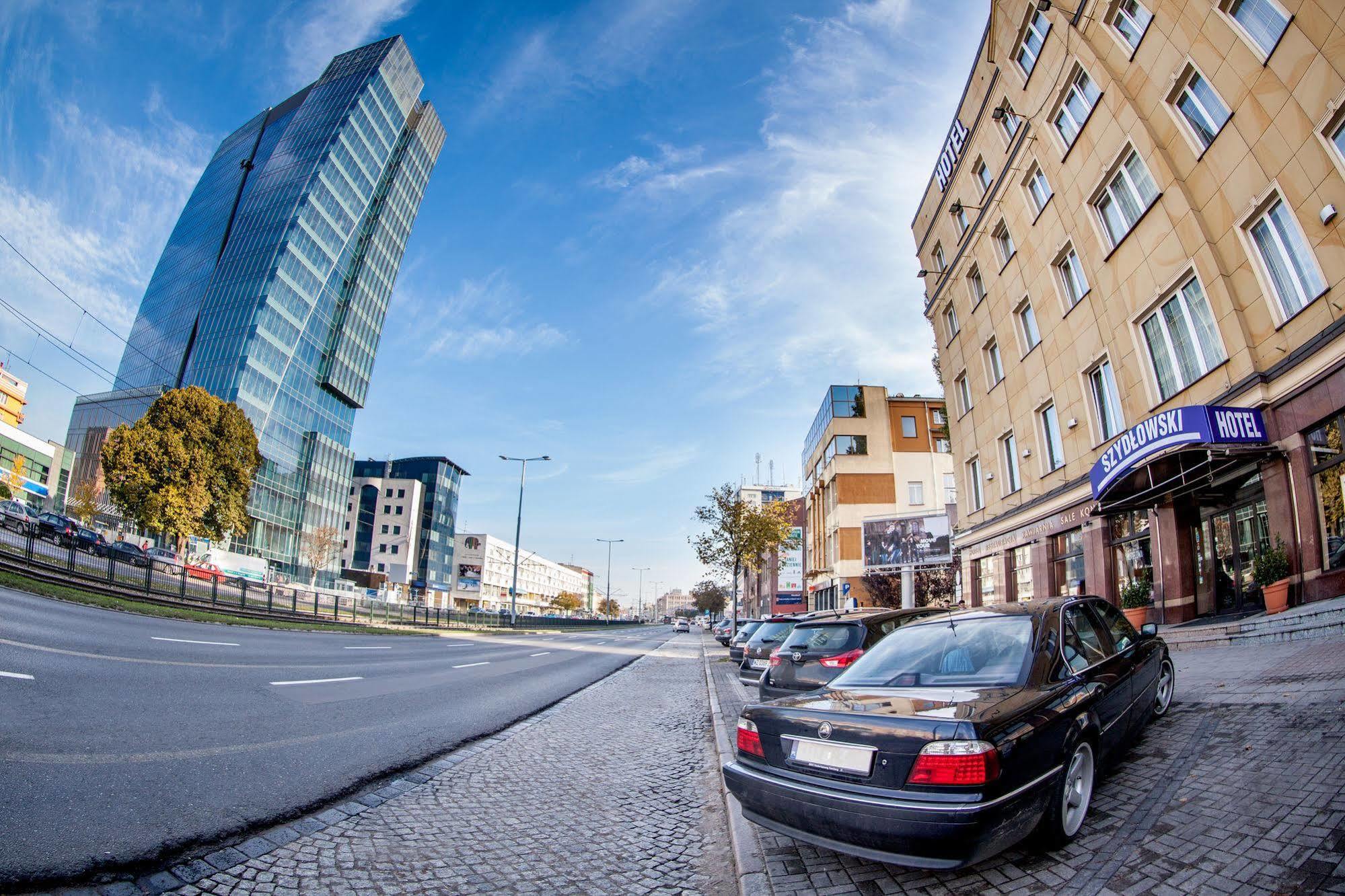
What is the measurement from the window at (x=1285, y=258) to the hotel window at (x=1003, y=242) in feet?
29.8

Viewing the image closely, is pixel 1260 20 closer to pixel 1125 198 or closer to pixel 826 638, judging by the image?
pixel 1125 198

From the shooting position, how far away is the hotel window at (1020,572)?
1831cm

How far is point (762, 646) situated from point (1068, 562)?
10.6m

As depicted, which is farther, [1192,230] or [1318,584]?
[1192,230]

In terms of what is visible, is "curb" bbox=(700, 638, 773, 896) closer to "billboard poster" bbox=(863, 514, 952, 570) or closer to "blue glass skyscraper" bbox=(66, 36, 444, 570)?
"billboard poster" bbox=(863, 514, 952, 570)

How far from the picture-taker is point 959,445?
23844mm

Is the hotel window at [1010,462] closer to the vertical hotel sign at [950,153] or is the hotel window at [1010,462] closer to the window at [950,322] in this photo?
the window at [950,322]

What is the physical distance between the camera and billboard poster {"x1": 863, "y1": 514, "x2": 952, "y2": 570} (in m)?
37.3

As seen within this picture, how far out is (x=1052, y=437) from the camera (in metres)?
17.5

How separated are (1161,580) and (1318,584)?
4.01 m

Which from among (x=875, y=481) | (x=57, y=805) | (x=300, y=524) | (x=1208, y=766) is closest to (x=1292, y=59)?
(x=1208, y=766)

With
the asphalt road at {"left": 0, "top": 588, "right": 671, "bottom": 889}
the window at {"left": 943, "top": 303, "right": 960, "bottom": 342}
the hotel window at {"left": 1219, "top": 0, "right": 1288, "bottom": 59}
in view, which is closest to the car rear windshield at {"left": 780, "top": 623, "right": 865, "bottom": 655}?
the asphalt road at {"left": 0, "top": 588, "right": 671, "bottom": 889}

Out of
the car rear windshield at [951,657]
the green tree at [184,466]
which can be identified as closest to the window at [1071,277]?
the car rear windshield at [951,657]

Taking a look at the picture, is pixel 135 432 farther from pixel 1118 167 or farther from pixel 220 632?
pixel 1118 167
